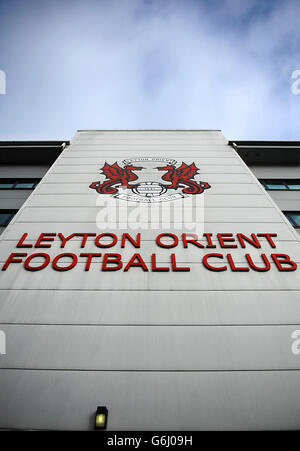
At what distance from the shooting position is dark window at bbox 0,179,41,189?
32.3 feet

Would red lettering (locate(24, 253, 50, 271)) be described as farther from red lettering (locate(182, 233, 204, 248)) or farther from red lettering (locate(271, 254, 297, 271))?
red lettering (locate(271, 254, 297, 271))

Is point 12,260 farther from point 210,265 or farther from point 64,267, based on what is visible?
point 210,265

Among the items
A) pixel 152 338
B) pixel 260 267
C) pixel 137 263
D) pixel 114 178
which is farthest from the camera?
pixel 114 178

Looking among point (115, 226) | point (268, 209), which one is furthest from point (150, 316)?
point (268, 209)

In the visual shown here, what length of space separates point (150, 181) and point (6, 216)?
5.48 m

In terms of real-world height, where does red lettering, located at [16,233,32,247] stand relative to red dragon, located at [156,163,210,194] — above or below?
below

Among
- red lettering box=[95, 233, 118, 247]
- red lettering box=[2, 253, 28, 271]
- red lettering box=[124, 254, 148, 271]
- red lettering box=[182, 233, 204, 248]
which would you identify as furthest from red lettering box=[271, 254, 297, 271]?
red lettering box=[2, 253, 28, 271]

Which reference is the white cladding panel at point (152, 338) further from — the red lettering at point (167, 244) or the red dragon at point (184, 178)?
the red dragon at point (184, 178)

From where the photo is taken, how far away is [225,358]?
3453 mm

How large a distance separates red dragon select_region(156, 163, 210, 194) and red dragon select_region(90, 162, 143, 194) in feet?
3.86

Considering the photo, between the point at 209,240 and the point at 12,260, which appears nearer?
the point at 12,260

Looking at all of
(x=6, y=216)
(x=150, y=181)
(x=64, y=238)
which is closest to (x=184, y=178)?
(x=150, y=181)

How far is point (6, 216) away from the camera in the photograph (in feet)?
27.2

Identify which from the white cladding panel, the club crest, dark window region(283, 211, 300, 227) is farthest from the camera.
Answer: dark window region(283, 211, 300, 227)
